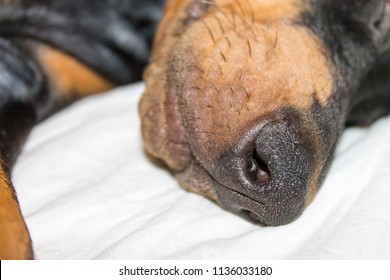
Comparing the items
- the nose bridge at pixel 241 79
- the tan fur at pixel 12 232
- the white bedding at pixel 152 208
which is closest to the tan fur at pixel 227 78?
the nose bridge at pixel 241 79

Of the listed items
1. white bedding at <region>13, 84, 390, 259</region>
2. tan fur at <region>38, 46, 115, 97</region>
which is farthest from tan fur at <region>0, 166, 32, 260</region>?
tan fur at <region>38, 46, 115, 97</region>

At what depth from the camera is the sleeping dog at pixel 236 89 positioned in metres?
1.29

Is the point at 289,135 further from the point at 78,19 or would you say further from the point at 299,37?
the point at 78,19

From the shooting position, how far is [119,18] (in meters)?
1.99

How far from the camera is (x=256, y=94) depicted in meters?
1.31

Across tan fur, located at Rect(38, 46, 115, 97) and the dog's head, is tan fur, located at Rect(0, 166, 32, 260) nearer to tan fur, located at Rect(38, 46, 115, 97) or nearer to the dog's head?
the dog's head

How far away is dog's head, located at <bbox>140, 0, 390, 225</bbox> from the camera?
1.29 m

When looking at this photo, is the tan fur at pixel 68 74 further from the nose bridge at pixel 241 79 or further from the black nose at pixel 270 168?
the black nose at pixel 270 168

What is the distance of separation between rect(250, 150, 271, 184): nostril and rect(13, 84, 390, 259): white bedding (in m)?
0.17

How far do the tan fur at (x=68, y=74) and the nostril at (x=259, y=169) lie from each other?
850mm

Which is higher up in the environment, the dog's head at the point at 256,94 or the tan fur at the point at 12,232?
the dog's head at the point at 256,94

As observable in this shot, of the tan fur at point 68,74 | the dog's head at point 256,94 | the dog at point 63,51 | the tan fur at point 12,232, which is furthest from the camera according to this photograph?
the tan fur at point 68,74

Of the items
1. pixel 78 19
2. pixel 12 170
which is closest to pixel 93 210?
pixel 12 170

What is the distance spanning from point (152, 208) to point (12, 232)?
0.42 metres
